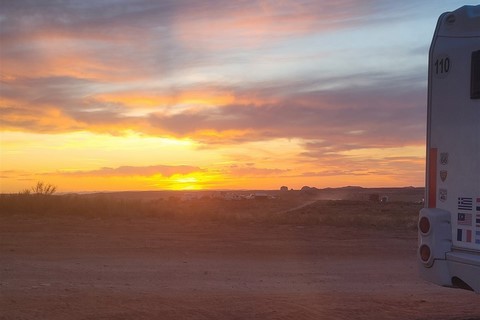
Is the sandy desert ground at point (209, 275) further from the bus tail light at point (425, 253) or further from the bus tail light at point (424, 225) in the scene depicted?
the bus tail light at point (424, 225)

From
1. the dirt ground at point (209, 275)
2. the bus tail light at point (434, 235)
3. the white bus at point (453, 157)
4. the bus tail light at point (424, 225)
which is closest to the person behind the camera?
the white bus at point (453, 157)

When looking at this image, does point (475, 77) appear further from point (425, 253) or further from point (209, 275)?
point (209, 275)

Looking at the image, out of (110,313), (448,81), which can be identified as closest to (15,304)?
(110,313)

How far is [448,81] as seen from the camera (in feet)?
23.5

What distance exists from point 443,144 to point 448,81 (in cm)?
73

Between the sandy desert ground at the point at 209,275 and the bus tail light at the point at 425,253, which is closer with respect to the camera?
the bus tail light at the point at 425,253

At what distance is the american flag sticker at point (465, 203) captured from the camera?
6.74 m

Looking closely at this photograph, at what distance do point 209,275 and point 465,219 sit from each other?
23.2 ft

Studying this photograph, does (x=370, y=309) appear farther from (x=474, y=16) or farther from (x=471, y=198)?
(x=474, y=16)

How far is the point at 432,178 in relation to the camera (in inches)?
286

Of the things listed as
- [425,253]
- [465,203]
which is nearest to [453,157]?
[465,203]

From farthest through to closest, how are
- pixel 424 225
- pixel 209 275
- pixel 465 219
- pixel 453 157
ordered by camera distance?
1. pixel 209 275
2. pixel 424 225
3. pixel 453 157
4. pixel 465 219

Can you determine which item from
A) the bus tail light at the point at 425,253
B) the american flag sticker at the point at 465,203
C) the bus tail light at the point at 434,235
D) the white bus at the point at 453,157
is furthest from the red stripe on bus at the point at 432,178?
the bus tail light at the point at 425,253

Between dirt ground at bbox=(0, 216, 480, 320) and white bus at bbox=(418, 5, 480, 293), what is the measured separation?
2423 mm
